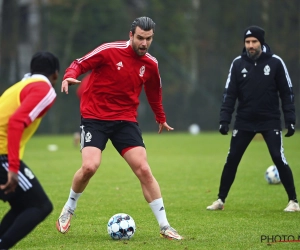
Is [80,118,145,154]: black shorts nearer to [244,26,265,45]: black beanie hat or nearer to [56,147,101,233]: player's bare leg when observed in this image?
[56,147,101,233]: player's bare leg

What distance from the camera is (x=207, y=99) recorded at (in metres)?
27.5

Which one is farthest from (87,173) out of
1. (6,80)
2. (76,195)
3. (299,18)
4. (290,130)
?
(299,18)

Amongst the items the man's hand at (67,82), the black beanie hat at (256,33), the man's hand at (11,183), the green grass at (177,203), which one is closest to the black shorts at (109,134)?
the man's hand at (67,82)

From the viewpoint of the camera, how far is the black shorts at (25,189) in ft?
17.4

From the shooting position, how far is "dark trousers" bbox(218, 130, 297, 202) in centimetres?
869

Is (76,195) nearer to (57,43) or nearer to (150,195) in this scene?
(150,195)

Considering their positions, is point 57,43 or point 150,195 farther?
point 57,43

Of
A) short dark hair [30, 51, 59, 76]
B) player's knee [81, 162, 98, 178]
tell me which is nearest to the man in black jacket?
player's knee [81, 162, 98, 178]

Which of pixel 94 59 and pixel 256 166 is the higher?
pixel 94 59

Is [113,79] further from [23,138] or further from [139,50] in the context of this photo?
[23,138]

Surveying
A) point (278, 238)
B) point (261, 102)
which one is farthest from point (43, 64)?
point (261, 102)

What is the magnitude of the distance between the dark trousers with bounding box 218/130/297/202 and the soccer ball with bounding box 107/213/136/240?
93.6 inches

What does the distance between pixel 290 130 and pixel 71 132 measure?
744 inches

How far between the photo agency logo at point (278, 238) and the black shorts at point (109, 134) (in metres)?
1.54
